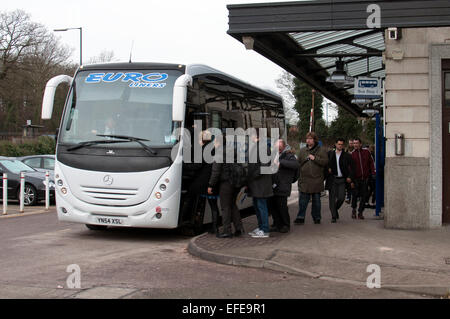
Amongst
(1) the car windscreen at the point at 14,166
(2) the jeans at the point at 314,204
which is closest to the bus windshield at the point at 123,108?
(2) the jeans at the point at 314,204

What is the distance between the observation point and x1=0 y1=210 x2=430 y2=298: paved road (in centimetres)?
620

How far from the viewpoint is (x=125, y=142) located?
978 centimetres

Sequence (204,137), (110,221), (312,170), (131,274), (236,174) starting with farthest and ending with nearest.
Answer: (312,170), (204,137), (110,221), (236,174), (131,274)

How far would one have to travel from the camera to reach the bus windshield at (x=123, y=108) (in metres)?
9.83

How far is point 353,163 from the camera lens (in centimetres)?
1218

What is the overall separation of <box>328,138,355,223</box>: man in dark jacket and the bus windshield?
3.94 metres

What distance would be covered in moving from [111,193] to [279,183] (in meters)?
3.08

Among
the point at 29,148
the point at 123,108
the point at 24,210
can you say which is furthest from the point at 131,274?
the point at 29,148

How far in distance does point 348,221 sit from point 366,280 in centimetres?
539

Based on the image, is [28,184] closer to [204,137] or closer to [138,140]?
[138,140]

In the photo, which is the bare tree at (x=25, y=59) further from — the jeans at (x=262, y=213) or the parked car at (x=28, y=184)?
the jeans at (x=262, y=213)

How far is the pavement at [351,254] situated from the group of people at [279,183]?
1.28 ft

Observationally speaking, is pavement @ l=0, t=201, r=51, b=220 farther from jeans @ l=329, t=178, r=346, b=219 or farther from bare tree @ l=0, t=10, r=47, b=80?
bare tree @ l=0, t=10, r=47, b=80
